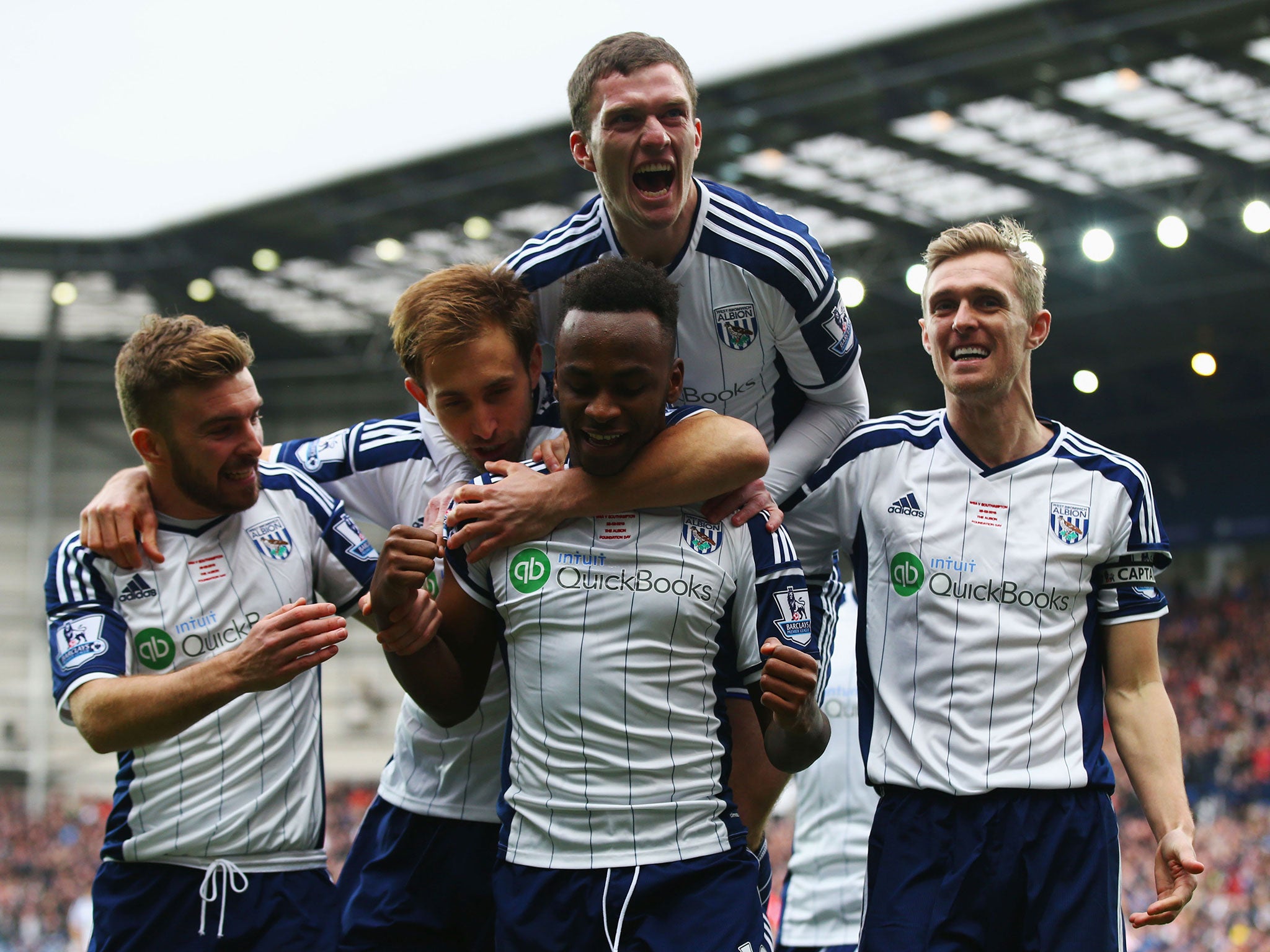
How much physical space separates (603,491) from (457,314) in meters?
0.68

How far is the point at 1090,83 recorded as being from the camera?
48.0ft

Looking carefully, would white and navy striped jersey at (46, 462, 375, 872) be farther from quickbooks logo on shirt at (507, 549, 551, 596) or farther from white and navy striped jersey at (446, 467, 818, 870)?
quickbooks logo on shirt at (507, 549, 551, 596)

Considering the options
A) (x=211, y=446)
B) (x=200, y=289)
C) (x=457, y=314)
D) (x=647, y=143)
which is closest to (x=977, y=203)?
(x=200, y=289)

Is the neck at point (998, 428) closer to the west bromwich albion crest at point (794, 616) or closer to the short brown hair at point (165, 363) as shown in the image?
the west bromwich albion crest at point (794, 616)

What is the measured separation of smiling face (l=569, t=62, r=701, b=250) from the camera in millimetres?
3314

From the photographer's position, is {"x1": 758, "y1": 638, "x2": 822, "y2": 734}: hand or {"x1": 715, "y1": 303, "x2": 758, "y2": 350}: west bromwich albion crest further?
{"x1": 715, "y1": 303, "x2": 758, "y2": 350}: west bromwich albion crest

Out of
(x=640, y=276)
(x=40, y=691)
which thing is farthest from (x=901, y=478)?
(x=40, y=691)

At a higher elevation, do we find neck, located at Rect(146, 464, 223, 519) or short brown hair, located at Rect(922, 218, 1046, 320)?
short brown hair, located at Rect(922, 218, 1046, 320)

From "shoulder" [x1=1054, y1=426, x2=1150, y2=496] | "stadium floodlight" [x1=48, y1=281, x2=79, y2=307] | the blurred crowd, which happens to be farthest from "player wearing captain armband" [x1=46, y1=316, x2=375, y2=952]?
"stadium floodlight" [x1=48, y1=281, x2=79, y2=307]

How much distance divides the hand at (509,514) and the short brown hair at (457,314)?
522 millimetres

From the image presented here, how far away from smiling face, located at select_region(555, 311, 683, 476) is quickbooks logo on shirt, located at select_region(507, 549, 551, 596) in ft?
0.73

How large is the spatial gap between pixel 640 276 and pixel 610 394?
0.29 metres

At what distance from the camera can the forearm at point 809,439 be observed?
3447 millimetres

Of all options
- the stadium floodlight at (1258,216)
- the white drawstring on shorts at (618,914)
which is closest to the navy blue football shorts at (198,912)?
the white drawstring on shorts at (618,914)
